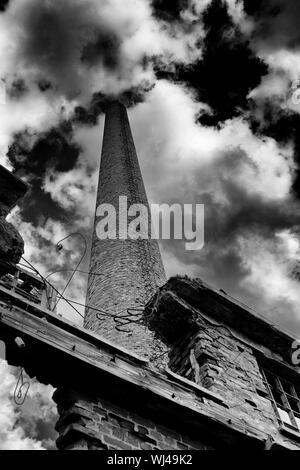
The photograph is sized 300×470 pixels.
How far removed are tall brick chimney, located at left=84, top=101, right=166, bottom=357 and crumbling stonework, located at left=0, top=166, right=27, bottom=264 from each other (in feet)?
7.91

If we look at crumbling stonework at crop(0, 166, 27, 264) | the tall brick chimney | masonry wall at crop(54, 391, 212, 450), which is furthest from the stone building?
the tall brick chimney

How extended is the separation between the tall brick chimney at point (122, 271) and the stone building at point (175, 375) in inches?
55.7

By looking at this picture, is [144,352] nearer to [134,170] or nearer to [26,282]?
[26,282]

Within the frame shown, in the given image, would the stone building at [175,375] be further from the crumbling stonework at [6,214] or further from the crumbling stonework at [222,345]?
the crumbling stonework at [6,214]

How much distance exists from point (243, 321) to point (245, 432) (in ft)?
6.38

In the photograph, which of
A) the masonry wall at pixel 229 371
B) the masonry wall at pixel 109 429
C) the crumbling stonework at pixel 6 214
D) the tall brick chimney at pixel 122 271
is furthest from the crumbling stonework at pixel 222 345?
the crumbling stonework at pixel 6 214

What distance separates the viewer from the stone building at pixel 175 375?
11.4ft

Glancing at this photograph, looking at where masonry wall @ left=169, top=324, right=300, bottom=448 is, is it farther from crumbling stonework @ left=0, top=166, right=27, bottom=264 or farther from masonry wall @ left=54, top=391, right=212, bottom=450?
crumbling stonework @ left=0, top=166, right=27, bottom=264

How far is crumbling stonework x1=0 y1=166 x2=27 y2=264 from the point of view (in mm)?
4401

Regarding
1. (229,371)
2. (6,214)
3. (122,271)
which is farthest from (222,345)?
(122,271)

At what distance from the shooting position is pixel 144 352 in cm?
808

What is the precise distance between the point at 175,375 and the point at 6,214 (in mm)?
2696

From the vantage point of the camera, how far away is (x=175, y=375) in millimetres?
4375

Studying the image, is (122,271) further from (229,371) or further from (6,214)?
(229,371)
